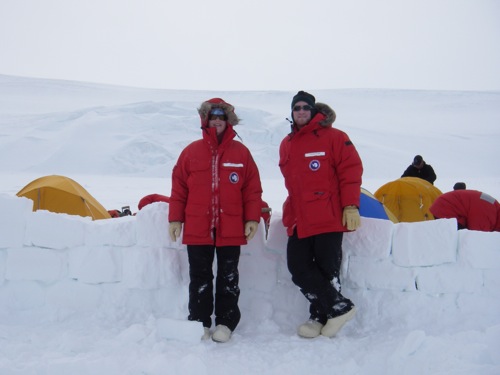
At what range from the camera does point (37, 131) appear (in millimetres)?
27094

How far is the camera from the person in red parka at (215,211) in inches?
121

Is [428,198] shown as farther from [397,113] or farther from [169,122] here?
[397,113]

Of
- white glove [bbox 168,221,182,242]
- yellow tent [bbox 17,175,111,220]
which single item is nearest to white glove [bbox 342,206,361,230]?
white glove [bbox 168,221,182,242]

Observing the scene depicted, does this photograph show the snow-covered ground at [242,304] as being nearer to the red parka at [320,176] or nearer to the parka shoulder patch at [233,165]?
the red parka at [320,176]

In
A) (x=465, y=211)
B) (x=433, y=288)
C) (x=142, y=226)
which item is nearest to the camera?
(x=433, y=288)

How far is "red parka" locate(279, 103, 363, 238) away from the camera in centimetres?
296

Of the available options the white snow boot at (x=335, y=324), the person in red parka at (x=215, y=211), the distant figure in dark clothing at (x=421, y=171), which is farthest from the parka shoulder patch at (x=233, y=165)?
the distant figure in dark clothing at (x=421, y=171)

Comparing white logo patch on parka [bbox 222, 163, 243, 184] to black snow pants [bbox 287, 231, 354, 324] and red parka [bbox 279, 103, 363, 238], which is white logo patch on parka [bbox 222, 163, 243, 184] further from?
black snow pants [bbox 287, 231, 354, 324]

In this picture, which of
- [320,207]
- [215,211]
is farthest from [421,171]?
[215,211]

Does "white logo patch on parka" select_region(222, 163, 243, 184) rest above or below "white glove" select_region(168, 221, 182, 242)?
above

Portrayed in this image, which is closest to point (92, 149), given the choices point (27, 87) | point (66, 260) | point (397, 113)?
point (66, 260)

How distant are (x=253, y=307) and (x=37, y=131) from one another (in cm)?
2688

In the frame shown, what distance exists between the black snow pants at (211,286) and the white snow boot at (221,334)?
0.07 metres

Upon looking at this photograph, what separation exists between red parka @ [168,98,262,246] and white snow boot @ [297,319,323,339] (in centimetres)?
66
